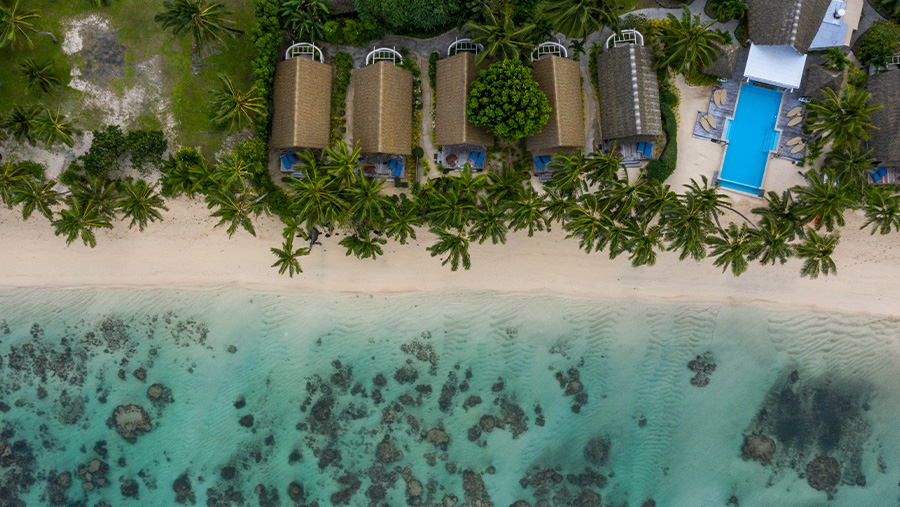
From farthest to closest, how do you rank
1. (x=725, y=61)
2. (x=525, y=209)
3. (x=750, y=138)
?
1. (x=750, y=138)
2. (x=725, y=61)
3. (x=525, y=209)

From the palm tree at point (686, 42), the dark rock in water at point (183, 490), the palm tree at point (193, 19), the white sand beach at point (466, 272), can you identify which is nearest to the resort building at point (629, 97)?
the palm tree at point (686, 42)

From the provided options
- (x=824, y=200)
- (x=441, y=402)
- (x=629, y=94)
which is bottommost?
(x=441, y=402)

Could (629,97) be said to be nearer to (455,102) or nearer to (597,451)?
(455,102)

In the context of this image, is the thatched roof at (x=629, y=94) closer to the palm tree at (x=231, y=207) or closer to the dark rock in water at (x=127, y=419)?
the palm tree at (x=231, y=207)

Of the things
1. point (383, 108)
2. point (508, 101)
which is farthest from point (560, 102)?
point (383, 108)

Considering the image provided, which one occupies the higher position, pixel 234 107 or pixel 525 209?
pixel 234 107
